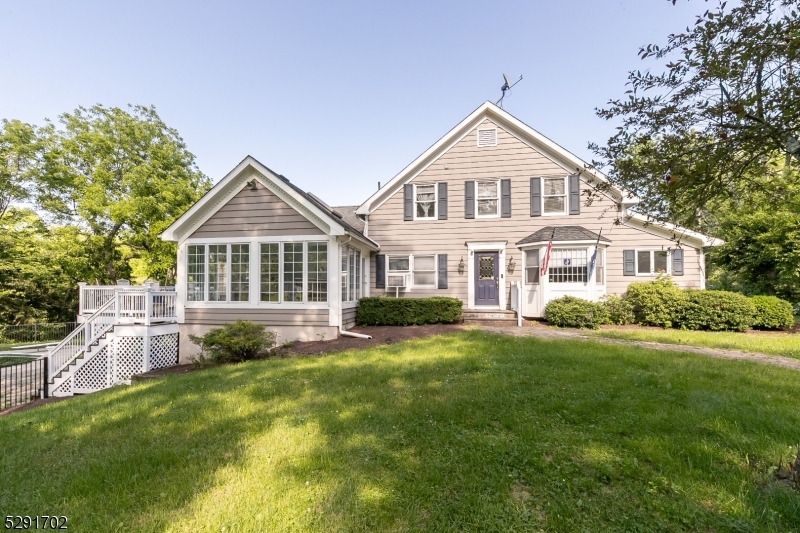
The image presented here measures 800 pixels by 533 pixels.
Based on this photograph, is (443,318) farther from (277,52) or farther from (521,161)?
(277,52)

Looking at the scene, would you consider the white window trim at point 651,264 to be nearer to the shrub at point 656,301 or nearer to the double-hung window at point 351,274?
the shrub at point 656,301

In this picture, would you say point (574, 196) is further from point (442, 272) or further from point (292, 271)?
point (292, 271)

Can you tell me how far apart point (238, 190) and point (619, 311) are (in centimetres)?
1223

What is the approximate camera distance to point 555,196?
1232cm

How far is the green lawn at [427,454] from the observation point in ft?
7.44

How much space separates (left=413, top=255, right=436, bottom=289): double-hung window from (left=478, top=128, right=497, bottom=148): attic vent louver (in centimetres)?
459

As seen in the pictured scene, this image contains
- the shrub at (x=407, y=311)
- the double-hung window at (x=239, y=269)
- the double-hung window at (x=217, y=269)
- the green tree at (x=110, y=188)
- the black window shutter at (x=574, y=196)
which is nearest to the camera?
the double-hung window at (x=239, y=269)

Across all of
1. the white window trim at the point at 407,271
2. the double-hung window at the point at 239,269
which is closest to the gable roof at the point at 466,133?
the white window trim at the point at 407,271

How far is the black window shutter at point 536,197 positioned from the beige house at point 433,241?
1.4 inches

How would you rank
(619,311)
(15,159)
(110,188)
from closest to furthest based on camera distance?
(619,311) < (15,159) < (110,188)

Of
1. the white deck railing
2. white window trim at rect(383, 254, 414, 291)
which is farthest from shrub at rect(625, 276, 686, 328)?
the white deck railing

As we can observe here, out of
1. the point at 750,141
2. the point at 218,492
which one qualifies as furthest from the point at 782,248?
the point at 218,492

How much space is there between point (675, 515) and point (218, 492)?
10.3 ft

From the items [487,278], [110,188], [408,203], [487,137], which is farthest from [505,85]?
[110,188]
